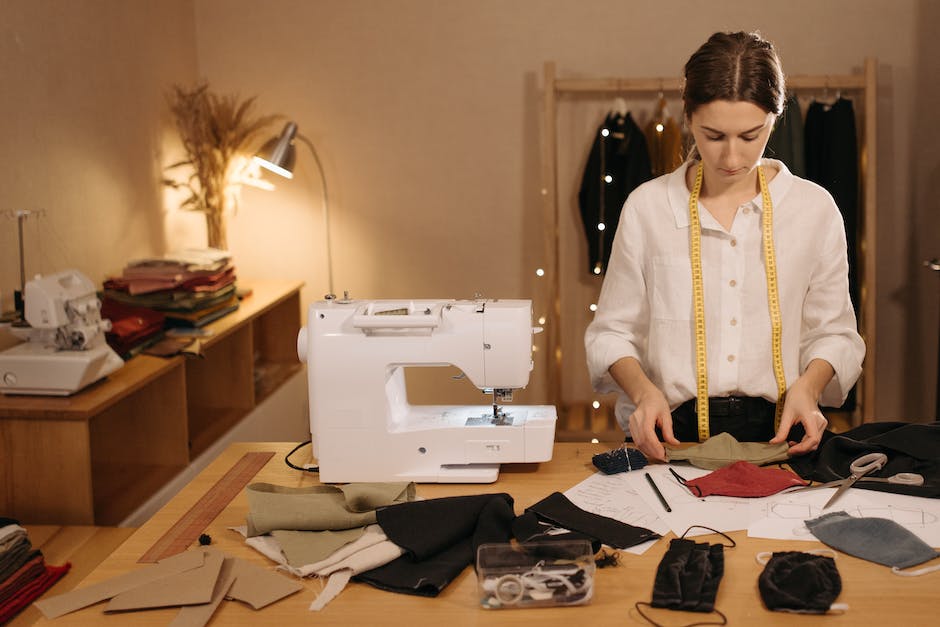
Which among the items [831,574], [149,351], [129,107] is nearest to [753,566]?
[831,574]

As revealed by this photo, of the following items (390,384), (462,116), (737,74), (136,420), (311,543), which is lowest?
(136,420)

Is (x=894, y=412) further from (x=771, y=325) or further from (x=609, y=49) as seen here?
(x=771, y=325)

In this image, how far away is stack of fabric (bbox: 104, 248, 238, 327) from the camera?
3.71 metres

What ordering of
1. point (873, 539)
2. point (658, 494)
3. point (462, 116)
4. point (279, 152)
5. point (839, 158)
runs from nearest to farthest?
1. point (873, 539)
2. point (658, 494)
3. point (279, 152)
4. point (839, 158)
5. point (462, 116)

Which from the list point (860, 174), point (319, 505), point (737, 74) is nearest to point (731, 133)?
point (737, 74)

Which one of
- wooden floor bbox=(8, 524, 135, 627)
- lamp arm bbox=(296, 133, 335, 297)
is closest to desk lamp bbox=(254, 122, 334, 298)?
lamp arm bbox=(296, 133, 335, 297)

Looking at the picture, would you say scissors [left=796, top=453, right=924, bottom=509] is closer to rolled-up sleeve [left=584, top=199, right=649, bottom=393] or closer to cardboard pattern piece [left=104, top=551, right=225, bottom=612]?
rolled-up sleeve [left=584, top=199, right=649, bottom=393]

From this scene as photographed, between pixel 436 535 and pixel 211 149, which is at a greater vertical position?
pixel 211 149

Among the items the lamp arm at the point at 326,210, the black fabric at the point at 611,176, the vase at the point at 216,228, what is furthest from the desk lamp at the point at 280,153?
the black fabric at the point at 611,176

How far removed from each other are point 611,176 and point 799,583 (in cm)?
339

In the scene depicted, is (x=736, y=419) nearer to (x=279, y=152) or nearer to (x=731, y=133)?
(x=731, y=133)

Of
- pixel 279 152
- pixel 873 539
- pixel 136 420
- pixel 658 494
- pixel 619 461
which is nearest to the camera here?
pixel 873 539

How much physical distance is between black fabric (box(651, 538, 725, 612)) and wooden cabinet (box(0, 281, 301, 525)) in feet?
5.80

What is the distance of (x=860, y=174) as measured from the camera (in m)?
4.71
